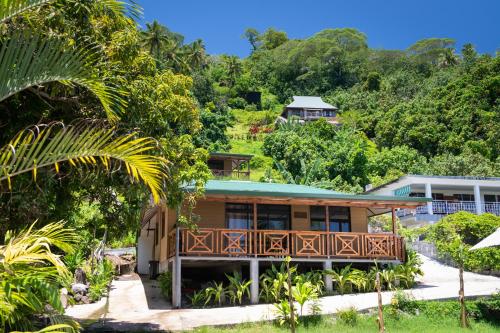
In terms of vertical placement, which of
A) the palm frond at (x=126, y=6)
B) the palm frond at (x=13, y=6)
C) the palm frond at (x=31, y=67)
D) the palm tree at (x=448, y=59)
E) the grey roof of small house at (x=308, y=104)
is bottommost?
the palm frond at (x=31, y=67)

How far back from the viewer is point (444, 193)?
40.4 meters

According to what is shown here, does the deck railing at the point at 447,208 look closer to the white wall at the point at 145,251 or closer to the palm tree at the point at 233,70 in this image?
the white wall at the point at 145,251

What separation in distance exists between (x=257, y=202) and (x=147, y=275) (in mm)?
9672

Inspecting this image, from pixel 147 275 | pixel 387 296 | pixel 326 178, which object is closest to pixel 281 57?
pixel 326 178

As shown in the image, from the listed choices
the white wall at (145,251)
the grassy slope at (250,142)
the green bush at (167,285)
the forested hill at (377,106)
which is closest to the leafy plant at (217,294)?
the green bush at (167,285)

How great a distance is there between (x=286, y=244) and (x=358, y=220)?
354 centimetres

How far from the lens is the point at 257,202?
63.0 ft

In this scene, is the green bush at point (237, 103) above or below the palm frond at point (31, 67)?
above

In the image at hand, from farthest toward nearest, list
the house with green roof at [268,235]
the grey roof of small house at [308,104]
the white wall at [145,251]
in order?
1. the grey roof of small house at [308,104]
2. the white wall at [145,251]
3. the house with green roof at [268,235]

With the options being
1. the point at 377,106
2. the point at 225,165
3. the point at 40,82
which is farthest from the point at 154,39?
the point at 40,82

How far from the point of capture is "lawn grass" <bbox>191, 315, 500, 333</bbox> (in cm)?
1407

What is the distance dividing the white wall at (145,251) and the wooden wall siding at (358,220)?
33.0 ft

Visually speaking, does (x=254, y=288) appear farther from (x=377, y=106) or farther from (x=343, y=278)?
(x=377, y=106)

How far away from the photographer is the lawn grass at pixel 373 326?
14.1 meters
